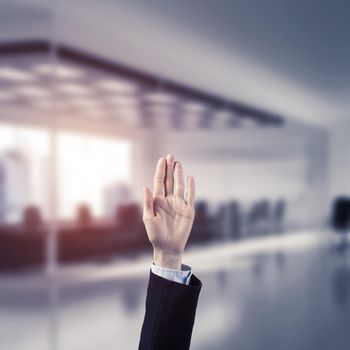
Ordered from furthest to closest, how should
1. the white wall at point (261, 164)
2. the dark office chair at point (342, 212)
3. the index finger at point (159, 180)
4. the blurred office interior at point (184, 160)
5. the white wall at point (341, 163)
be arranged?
the white wall at point (261, 164) → the dark office chair at point (342, 212) → the white wall at point (341, 163) → the blurred office interior at point (184, 160) → the index finger at point (159, 180)

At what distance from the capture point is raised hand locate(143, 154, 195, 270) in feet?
4.44

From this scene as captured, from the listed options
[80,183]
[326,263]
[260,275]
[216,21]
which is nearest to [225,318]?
[260,275]

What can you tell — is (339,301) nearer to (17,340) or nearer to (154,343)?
(17,340)

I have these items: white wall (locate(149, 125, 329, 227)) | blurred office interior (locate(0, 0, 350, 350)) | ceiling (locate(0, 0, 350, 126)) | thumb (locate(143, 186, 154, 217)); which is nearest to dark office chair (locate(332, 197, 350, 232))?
blurred office interior (locate(0, 0, 350, 350))

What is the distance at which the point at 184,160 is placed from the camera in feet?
52.2

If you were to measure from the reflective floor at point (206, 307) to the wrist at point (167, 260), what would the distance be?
2948 mm

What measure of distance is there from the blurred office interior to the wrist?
9.70ft

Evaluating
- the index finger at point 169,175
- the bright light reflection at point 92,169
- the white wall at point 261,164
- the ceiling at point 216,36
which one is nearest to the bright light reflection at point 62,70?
the ceiling at point 216,36

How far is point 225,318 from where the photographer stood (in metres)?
5.03

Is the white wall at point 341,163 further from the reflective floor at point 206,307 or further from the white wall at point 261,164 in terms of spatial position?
the reflective floor at point 206,307

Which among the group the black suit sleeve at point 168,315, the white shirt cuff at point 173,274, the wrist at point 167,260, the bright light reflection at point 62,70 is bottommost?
the black suit sleeve at point 168,315

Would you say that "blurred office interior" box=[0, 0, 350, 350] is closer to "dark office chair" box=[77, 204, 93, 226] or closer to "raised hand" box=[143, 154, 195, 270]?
"dark office chair" box=[77, 204, 93, 226]

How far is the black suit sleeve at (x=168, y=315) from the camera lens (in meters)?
1.17

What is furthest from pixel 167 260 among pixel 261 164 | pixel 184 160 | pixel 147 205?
pixel 261 164
